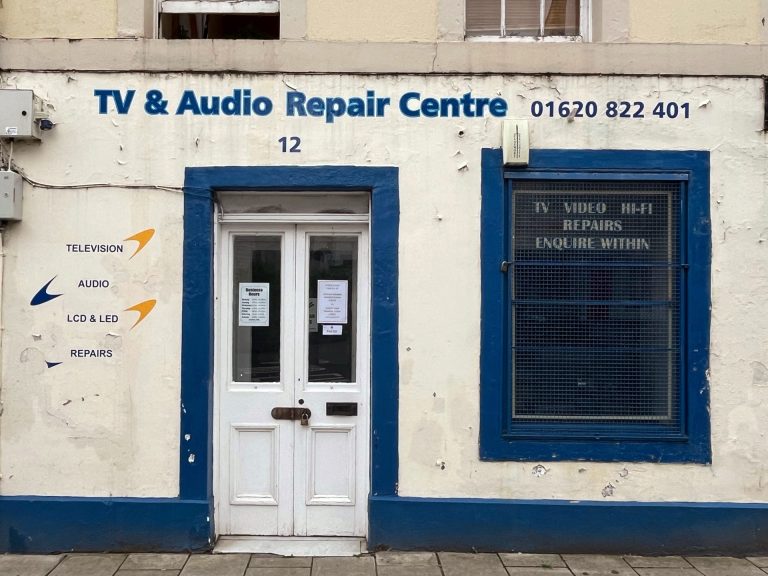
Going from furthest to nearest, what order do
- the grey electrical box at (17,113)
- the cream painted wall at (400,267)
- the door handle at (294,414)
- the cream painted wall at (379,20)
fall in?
the door handle at (294,414) → the cream painted wall at (379,20) → the cream painted wall at (400,267) → the grey electrical box at (17,113)

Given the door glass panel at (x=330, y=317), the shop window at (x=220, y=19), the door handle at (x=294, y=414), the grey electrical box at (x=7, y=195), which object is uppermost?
the shop window at (x=220, y=19)

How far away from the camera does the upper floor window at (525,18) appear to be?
543cm

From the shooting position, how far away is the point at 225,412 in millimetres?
5301

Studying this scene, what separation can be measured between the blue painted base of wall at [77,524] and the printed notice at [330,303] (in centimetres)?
175

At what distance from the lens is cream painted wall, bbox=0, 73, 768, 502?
503 cm

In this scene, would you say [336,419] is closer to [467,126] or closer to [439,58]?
Result: [467,126]

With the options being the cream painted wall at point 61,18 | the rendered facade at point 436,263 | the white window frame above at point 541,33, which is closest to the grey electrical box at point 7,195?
the rendered facade at point 436,263

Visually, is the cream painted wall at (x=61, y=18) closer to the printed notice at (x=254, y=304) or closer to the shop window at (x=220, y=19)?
the shop window at (x=220, y=19)

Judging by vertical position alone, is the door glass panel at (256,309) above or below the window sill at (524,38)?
below

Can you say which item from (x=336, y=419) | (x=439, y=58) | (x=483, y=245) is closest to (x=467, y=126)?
(x=439, y=58)

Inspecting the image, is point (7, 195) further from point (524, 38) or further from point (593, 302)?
point (593, 302)

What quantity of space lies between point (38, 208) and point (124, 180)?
661 millimetres

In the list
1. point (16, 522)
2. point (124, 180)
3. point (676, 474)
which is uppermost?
point (124, 180)

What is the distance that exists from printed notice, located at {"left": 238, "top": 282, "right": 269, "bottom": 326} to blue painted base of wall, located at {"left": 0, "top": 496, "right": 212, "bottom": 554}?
4.74 ft
